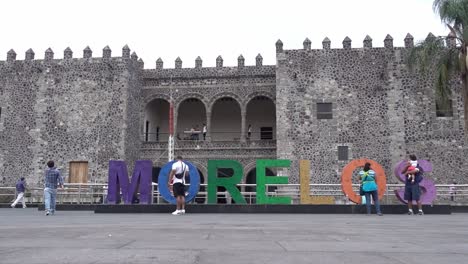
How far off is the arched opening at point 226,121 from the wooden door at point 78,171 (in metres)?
7.62

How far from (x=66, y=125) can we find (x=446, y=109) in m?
17.9

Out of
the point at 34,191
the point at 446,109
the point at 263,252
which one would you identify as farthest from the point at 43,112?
the point at 263,252

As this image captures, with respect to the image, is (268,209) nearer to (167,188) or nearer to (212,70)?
(167,188)

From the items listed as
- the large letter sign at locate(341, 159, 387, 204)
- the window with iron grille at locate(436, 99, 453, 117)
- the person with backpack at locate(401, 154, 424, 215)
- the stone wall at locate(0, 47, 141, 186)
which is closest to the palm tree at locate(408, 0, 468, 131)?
the window with iron grille at locate(436, 99, 453, 117)

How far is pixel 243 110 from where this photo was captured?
23391 millimetres

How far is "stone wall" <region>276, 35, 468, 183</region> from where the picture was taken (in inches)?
797

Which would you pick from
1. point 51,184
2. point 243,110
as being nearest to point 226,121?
point 243,110

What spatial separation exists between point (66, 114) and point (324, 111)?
1254 cm

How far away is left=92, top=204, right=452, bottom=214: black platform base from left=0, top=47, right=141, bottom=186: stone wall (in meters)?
10.1

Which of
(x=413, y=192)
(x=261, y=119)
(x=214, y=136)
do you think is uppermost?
(x=261, y=119)

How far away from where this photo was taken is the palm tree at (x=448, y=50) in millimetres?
16719

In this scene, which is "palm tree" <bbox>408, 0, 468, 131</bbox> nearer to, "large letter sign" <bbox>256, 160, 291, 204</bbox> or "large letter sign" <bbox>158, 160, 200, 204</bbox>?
"large letter sign" <bbox>256, 160, 291, 204</bbox>

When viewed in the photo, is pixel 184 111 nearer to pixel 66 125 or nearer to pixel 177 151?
pixel 177 151

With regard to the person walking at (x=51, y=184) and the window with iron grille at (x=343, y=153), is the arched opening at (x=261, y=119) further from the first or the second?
the person walking at (x=51, y=184)
